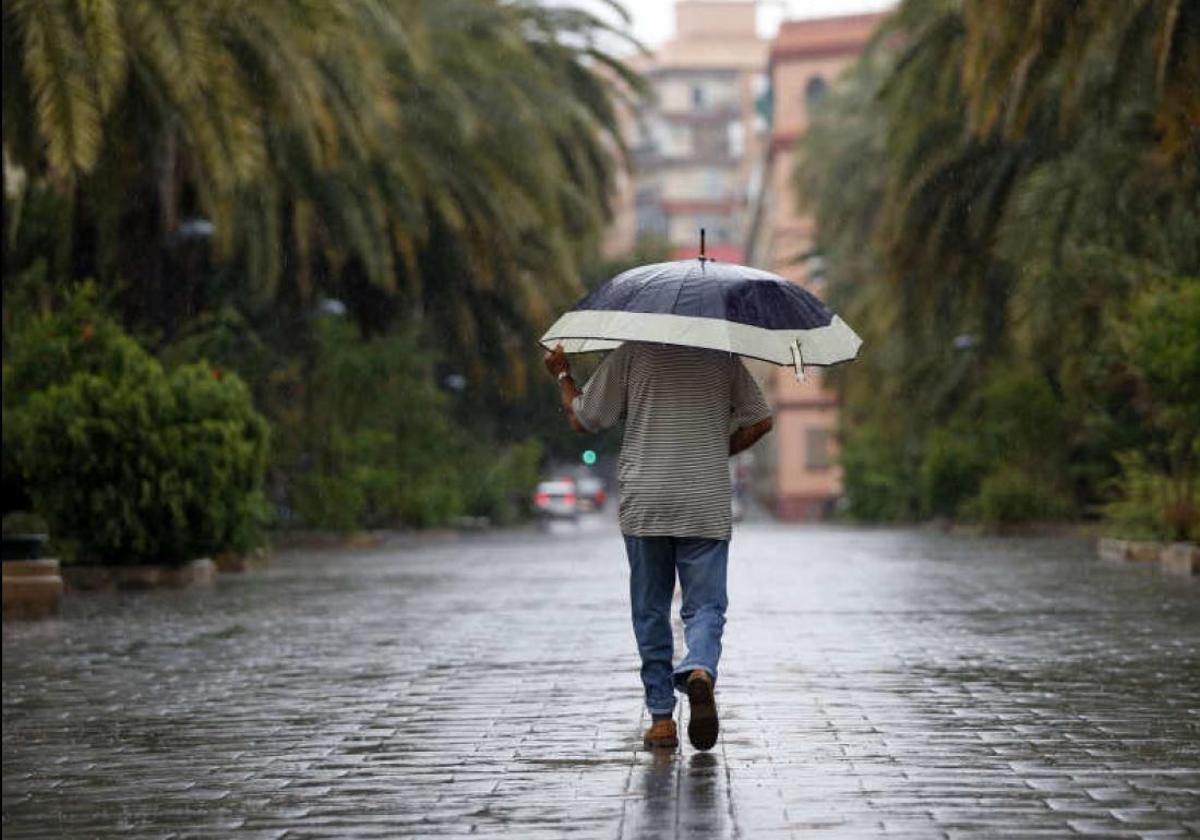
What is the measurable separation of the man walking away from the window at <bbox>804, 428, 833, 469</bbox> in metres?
81.0

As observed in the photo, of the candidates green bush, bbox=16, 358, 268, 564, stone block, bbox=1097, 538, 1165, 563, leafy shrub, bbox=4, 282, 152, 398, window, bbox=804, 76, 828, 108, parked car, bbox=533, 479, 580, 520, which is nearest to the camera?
green bush, bbox=16, 358, 268, 564

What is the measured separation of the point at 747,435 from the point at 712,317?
499mm

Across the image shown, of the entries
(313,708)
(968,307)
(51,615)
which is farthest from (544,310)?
(313,708)

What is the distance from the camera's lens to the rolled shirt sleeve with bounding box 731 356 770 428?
8758mm

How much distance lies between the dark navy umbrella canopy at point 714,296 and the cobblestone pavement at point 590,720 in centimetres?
154

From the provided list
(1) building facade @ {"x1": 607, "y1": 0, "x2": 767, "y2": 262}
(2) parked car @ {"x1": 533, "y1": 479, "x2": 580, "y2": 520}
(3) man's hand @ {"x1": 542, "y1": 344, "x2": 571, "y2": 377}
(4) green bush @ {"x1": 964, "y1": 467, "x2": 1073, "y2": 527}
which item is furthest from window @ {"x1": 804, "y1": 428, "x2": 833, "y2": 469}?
(3) man's hand @ {"x1": 542, "y1": 344, "x2": 571, "y2": 377}

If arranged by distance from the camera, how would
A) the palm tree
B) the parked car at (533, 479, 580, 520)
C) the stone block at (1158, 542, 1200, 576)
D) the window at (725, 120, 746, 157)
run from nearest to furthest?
the palm tree, the stone block at (1158, 542, 1200, 576), the parked car at (533, 479, 580, 520), the window at (725, 120, 746, 157)

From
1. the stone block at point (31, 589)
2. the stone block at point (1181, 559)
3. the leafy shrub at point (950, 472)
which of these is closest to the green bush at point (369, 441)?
the leafy shrub at point (950, 472)

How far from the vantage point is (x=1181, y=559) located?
20.8 m

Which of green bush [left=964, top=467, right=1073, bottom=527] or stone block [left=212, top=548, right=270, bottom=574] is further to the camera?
green bush [left=964, top=467, right=1073, bottom=527]

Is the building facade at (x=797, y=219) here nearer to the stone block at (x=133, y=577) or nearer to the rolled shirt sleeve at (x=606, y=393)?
the stone block at (x=133, y=577)

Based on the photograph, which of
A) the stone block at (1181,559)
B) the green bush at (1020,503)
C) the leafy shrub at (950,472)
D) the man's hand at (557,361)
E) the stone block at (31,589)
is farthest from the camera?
the leafy shrub at (950,472)

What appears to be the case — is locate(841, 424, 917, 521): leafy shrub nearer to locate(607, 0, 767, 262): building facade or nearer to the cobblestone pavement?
the cobblestone pavement

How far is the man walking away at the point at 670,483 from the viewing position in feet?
27.7
